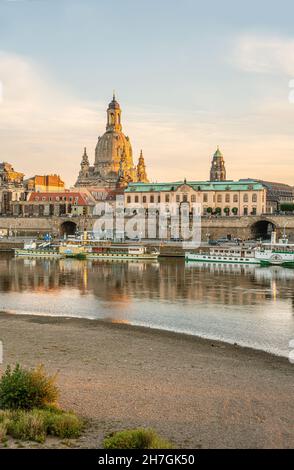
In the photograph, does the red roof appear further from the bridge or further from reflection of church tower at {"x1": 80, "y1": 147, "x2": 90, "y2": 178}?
reflection of church tower at {"x1": 80, "y1": 147, "x2": 90, "y2": 178}

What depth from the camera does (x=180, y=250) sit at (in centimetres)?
6850

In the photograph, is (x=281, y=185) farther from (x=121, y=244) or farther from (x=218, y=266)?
(x=218, y=266)

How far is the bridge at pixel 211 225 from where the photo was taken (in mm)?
82062

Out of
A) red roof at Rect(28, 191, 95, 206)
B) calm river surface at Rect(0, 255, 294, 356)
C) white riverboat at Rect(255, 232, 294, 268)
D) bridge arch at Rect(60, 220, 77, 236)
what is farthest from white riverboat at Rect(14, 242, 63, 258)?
red roof at Rect(28, 191, 95, 206)

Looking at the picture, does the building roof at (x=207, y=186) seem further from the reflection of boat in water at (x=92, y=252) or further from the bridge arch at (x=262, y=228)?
the reflection of boat in water at (x=92, y=252)

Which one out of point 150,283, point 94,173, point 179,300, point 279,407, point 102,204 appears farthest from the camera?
point 94,173

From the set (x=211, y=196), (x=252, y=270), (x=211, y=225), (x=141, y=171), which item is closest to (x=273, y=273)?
(x=252, y=270)

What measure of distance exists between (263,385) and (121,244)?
2355 inches

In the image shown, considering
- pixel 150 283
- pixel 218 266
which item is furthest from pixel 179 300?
pixel 218 266

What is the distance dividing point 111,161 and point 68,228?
105 feet

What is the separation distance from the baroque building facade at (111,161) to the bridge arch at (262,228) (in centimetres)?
3749

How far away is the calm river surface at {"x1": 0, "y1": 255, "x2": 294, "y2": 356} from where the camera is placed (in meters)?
23.9

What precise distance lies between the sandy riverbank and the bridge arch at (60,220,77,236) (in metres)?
73.0

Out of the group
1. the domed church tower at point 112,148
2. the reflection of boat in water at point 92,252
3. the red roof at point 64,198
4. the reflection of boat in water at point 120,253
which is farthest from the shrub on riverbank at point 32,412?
the domed church tower at point 112,148
